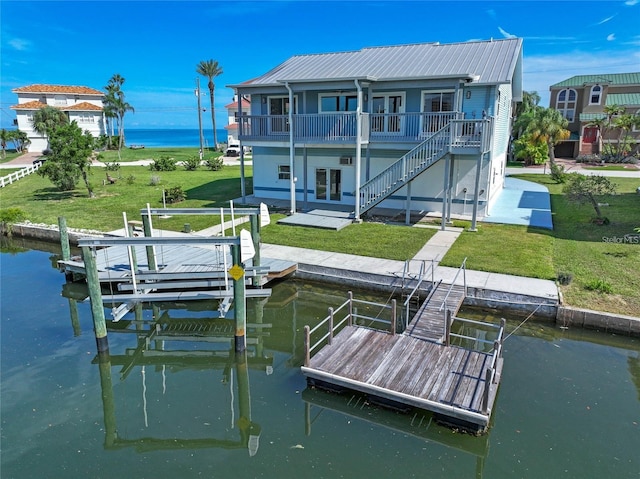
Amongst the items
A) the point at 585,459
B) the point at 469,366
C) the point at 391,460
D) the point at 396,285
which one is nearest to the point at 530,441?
the point at 585,459

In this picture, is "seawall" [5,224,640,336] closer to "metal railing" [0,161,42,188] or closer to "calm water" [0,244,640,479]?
"calm water" [0,244,640,479]

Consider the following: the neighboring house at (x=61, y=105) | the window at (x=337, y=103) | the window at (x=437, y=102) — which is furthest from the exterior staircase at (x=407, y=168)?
the neighboring house at (x=61, y=105)

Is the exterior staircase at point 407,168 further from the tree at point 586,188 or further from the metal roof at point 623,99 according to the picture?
the metal roof at point 623,99

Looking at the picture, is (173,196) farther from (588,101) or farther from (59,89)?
(59,89)

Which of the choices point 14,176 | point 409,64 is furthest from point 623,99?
point 14,176

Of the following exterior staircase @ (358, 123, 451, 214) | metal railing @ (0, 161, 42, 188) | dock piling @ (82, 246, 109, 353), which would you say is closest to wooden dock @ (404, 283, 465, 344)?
dock piling @ (82, 246, 109, 353)
